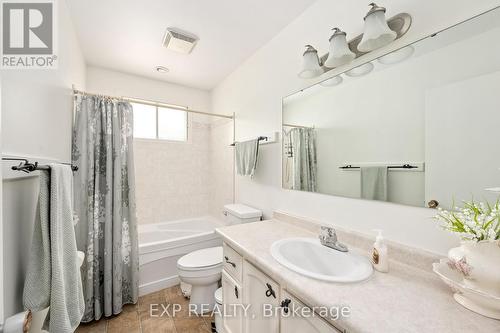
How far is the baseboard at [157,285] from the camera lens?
2070 mm

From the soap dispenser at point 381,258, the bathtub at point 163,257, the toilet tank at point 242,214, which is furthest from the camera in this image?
the bathtub at point 163,257

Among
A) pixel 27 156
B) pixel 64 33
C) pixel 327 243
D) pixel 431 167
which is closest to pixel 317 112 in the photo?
pixel 431 167

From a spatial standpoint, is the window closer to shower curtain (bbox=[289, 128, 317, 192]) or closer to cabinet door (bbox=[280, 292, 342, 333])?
shower curtain (bbox=[289, 128, 317, 192])

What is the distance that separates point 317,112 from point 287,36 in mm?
791

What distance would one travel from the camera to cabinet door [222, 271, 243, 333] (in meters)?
1.22

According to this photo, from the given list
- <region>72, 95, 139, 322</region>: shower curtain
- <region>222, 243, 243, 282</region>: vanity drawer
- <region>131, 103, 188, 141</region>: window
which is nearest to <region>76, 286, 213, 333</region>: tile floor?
<region>72, 95, 139, 322</region>: shower curtain

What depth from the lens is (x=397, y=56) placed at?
104 cm

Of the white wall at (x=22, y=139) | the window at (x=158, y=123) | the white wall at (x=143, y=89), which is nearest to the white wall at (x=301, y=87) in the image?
the white wall at (x=143, y=89)

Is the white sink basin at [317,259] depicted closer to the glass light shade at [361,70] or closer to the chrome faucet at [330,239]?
the chrome faucet at [330,239]

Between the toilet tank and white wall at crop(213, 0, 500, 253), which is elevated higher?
white wall at crop(213, 0, 500, 253)

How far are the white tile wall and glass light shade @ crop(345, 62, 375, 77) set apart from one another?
164 cm

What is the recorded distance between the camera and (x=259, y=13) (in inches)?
63.8

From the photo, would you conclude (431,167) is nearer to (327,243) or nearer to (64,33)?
(327,243)

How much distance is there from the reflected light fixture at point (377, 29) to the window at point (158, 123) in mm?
2482
